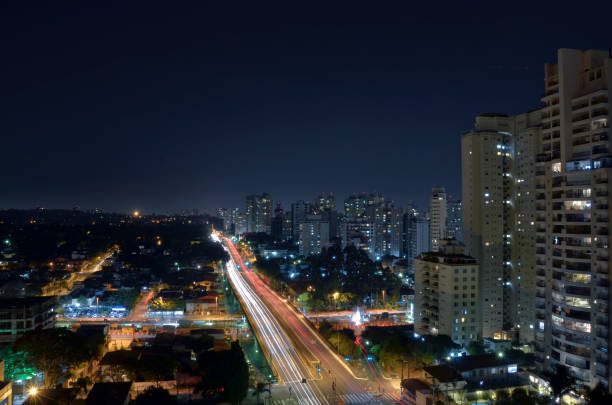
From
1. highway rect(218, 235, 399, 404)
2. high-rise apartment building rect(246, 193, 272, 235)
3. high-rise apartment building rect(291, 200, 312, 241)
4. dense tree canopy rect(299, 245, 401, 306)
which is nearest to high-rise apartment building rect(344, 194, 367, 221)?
high-rise apartment building rect(291, 200, 312, 241)

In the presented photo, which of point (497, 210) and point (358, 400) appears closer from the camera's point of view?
point (358, 400)

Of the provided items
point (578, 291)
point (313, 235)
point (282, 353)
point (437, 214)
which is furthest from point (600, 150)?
point (313, 235)

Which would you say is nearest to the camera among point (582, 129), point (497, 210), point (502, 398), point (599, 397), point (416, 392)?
point (599, 397)

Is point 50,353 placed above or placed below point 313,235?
below

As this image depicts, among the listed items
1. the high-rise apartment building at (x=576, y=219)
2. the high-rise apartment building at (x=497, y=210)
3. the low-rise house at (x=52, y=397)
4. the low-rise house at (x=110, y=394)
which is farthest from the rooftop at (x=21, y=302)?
the high-rise apartment building at (x=576, y=219)

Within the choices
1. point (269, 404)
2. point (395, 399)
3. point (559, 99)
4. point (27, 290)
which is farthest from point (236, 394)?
point (27, 290)

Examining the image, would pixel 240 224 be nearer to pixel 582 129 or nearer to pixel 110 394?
pixel 110 394

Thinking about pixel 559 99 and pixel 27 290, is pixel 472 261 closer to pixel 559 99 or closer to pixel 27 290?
pixel 559 99
